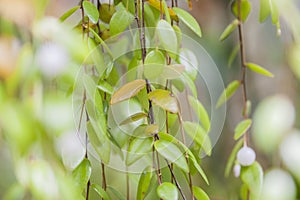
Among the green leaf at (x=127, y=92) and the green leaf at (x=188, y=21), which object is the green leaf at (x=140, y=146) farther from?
the green leaf at (x=188, y=21)

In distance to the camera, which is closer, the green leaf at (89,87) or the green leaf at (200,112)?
the green leaf at (89,87)

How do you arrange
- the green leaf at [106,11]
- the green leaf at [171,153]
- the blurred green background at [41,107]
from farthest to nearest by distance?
the green leaf at [106,11], the green leaf at [171,153], the blurred green background at [41,107]

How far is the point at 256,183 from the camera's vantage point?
1.91ft

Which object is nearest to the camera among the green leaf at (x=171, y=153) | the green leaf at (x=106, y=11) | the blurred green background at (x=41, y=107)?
the blurred green background at (x=41, y=107)

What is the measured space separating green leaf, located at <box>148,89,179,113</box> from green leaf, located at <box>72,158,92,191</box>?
95mm

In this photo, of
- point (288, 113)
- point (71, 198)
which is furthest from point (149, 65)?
point (288, 113)

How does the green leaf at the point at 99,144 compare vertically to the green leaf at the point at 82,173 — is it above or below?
above

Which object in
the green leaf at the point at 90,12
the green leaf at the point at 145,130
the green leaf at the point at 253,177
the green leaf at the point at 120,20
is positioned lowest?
the green leaf at the point at 253,177

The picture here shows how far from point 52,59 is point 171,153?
0.14m

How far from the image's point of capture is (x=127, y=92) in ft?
1.46

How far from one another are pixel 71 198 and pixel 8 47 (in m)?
0.15

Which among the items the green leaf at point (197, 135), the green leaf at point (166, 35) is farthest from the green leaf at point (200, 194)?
the green leaf at point (166, 35)

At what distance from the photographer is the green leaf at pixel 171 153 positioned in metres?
0.44

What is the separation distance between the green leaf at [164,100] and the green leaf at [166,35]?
0.19 ft
